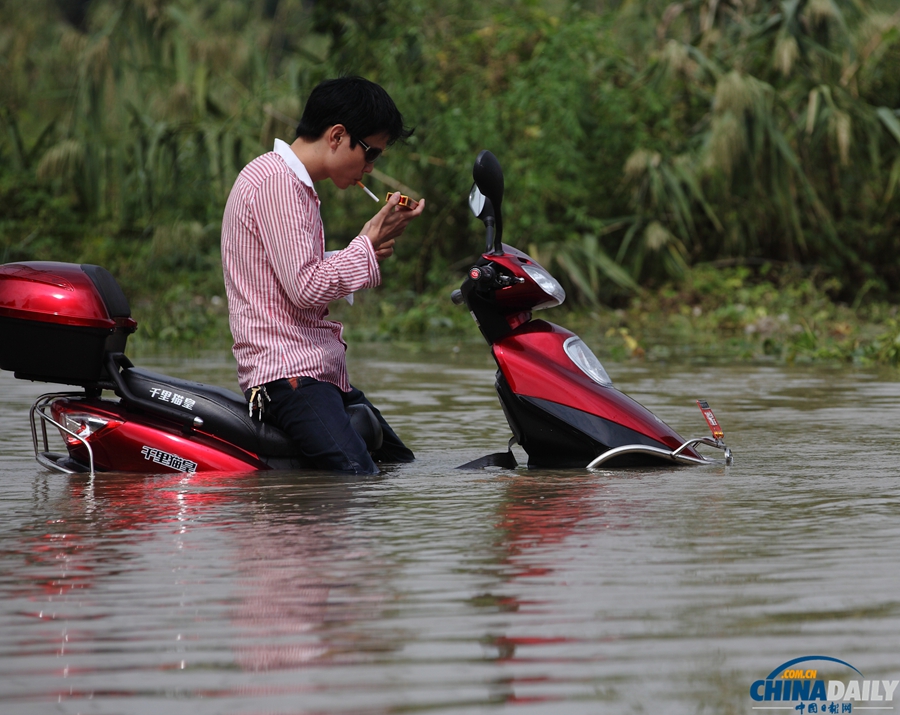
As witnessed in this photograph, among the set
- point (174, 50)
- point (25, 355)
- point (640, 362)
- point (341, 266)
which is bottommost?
point (640, 362)

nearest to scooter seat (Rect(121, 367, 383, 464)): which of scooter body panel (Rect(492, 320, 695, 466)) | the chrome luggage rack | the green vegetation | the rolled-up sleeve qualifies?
the chrome luggage rack

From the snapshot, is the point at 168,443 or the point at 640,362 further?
the point at 640,362

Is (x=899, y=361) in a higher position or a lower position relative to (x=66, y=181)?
lower

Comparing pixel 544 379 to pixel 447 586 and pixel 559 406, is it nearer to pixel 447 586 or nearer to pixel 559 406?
pixel 559 406

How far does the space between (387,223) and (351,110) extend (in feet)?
1.16

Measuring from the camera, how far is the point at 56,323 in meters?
3.97

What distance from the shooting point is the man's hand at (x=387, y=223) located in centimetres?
408

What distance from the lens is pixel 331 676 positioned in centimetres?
221

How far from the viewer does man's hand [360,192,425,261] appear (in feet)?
13.4

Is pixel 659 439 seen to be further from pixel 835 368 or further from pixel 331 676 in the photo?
pixel 835 368

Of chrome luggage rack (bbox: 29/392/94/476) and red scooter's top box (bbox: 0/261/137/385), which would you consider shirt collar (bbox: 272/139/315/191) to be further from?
chrome luggage rack (bbox: 29/392/94/476)

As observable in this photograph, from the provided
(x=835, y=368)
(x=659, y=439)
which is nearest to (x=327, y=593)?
(x=659, y=439)

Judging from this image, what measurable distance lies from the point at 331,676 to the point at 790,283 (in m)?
11.3

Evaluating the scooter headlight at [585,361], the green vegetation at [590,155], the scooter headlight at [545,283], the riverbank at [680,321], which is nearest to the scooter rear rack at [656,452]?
the scooter headlight at [585,361]
